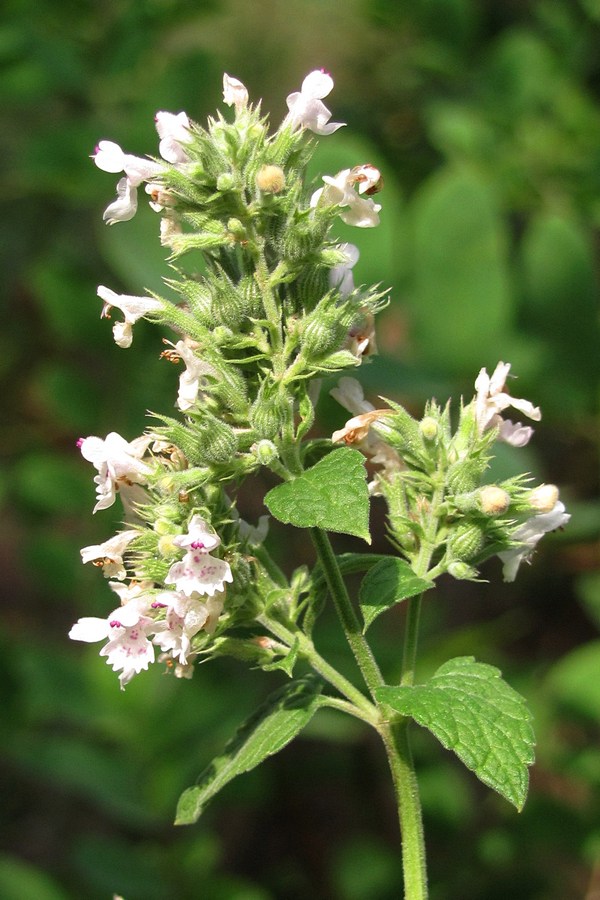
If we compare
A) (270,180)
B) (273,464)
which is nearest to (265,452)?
(273,464)

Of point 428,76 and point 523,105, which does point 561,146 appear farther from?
point 428,76

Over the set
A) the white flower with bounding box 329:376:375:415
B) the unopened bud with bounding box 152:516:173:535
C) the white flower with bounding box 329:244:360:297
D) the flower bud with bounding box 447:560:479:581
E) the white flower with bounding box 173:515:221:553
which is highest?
the white flower with bounding box 329:244:360:297

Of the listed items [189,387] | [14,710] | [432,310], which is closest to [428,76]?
[432,310]

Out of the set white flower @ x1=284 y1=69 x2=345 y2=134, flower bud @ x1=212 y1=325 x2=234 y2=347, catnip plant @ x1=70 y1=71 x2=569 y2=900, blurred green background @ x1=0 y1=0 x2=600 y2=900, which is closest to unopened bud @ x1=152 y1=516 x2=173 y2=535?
catnip plant @ x1=70 y1=71 x2=569 y2=900

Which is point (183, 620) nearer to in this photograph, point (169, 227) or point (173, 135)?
point (169, 227)

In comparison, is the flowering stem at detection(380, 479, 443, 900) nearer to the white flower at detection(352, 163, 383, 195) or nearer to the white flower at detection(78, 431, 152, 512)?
the white flower at detection(78, 431, 152, 512)

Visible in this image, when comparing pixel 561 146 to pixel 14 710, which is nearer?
pixel 14 710
